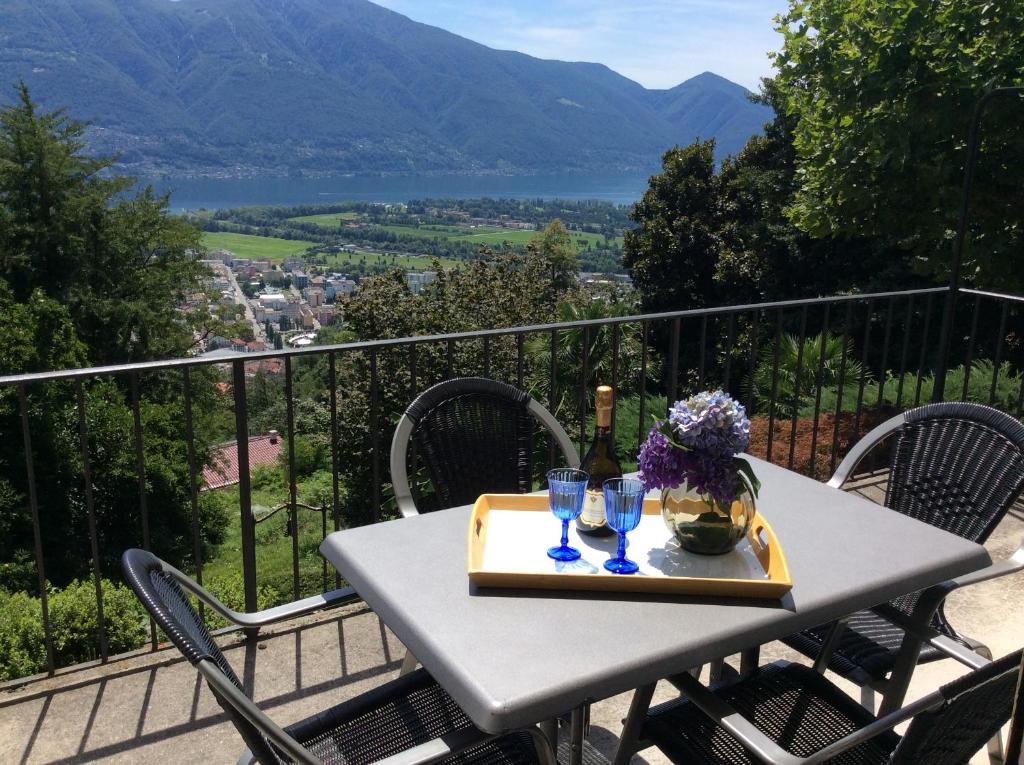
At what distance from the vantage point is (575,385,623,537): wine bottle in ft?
→ 5.82

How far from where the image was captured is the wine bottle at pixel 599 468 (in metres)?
1.77

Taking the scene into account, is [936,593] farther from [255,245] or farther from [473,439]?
[255,245]

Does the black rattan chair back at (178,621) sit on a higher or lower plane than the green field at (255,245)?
higher

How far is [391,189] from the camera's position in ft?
387

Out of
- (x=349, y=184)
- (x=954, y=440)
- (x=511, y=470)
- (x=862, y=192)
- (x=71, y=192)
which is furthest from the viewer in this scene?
(x=349, y=184)

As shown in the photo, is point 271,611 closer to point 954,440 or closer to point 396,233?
point 954,440

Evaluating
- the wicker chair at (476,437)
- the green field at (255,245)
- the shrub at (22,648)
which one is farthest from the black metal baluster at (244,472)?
the green field at (255,245)

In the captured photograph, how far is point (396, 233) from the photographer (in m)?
67.5

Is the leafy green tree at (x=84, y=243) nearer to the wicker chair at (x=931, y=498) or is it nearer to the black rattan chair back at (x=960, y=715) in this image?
the wicker chair at (x=931, y=498)

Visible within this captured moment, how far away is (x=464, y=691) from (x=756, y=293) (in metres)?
19.3

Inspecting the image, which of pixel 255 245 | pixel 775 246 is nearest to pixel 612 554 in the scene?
pixel 775 246

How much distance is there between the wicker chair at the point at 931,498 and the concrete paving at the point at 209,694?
53cm

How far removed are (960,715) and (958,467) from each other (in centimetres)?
140

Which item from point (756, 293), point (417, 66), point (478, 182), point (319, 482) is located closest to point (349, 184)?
point (478, 182)
